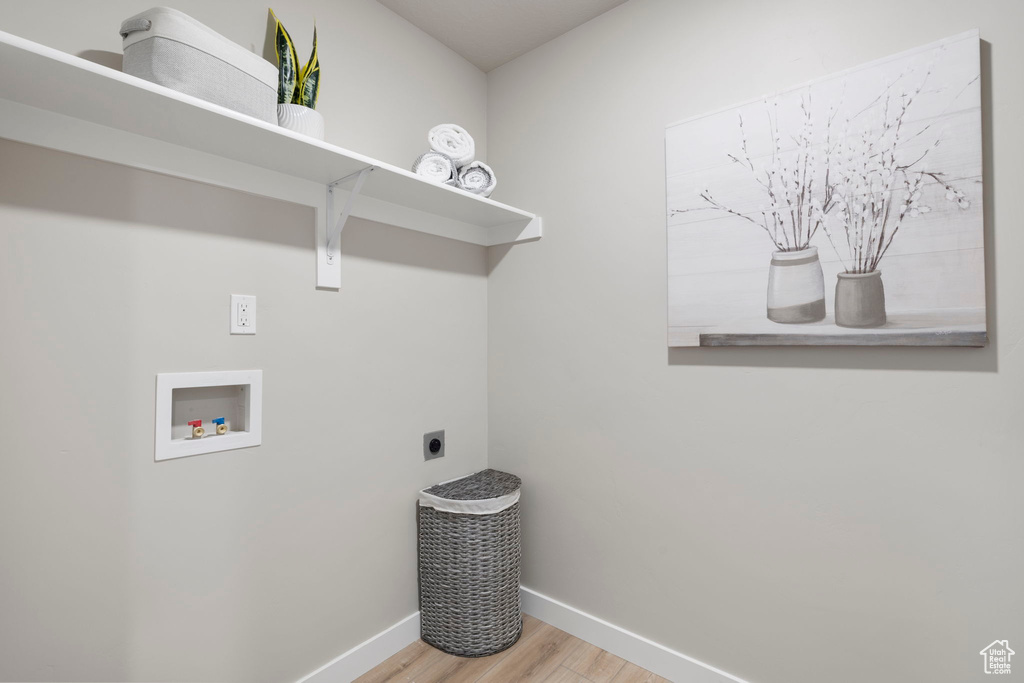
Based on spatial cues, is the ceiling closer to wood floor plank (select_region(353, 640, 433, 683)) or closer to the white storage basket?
the white storage basket

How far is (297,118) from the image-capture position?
1324mm

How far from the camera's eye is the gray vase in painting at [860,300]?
127cm

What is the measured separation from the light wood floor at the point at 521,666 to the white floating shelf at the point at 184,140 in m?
1.30

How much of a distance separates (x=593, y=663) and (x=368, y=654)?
764 mm

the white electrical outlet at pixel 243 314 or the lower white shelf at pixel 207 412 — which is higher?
the white electrical outlet at pixel 243 314

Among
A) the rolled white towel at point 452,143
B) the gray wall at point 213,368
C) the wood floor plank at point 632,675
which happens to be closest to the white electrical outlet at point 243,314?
the gray wall at point 213,368

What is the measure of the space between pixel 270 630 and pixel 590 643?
109 cm

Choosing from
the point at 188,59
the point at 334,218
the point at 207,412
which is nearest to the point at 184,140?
the point at 188,59

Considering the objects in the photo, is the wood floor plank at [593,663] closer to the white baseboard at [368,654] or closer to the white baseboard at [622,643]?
the white baseboard at [622,643]

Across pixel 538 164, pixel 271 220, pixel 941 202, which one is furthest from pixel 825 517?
pixel 271 220

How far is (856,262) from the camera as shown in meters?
1.30

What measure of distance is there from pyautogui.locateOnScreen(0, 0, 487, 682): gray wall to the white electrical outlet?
3 centimetres

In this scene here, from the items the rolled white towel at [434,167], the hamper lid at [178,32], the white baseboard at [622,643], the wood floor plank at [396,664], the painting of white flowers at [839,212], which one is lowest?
the wood floor plank at [396,664]

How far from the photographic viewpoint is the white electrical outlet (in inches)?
53.5
